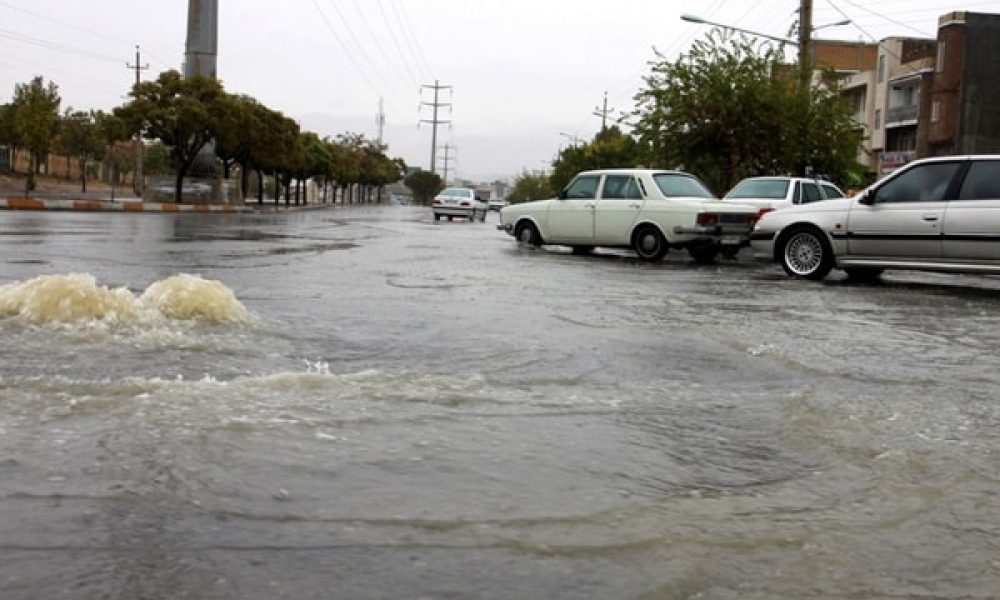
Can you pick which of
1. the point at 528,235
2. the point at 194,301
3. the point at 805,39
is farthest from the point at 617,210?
the point at 805,39

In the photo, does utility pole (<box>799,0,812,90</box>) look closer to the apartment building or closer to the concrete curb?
the concrete curb

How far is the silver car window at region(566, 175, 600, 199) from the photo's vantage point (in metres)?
16.5

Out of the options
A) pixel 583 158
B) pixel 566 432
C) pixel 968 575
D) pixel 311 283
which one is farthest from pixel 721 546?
pixel 583 158

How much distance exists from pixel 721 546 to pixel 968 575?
673 mm

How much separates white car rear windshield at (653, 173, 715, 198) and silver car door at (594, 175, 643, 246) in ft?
1.24

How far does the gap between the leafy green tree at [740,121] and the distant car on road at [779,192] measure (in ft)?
24.8

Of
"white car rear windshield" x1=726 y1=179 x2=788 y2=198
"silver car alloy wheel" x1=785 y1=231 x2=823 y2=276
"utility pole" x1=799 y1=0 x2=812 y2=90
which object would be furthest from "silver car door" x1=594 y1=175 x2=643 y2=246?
"utility pole" x1=799 y1=0 x2=812 y2=90

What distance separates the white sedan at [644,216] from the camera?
14.9 meters

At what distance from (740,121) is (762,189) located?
833 centimetres

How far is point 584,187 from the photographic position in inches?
659

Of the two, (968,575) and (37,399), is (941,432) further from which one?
(37,399)

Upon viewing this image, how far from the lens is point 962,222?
36.2 feet

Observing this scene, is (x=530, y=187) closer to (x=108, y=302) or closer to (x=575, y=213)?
(x=575, y=213)

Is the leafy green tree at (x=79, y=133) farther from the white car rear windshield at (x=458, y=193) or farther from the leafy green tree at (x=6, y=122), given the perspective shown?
the white car rear windshield at (x=458, y=193)
